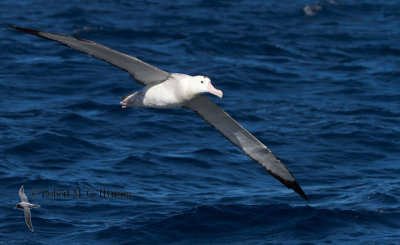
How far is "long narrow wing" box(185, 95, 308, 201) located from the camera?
11.3m

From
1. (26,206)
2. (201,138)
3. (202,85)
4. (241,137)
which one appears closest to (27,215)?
(26,206)

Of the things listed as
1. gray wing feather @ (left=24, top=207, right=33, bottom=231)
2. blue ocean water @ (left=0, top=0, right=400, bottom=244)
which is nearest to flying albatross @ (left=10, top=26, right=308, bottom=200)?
blue ocean water @ (left=0, top=0, right=400, bottom=244)

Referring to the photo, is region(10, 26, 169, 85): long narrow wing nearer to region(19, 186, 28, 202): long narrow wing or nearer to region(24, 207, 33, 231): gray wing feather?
region(24, 207, 33, 231): gray wing feather

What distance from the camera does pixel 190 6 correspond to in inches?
1223

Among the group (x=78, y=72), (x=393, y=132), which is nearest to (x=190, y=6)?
(x=78, y=72)

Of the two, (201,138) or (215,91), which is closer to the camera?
(215,91)

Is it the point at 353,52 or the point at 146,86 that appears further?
the point at 353,52

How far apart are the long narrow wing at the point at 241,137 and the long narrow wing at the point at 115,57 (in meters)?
0.88

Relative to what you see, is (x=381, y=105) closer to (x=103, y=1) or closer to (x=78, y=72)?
(x=78, y=72)

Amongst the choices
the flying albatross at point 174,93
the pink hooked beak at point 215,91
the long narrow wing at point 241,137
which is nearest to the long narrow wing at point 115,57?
the flying albatross at point 174,93

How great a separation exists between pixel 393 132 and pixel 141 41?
10500 millimetres

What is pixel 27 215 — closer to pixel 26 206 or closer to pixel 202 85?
pixel 26 206

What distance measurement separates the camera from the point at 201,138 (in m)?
16.3

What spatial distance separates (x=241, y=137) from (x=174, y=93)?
170 cm
